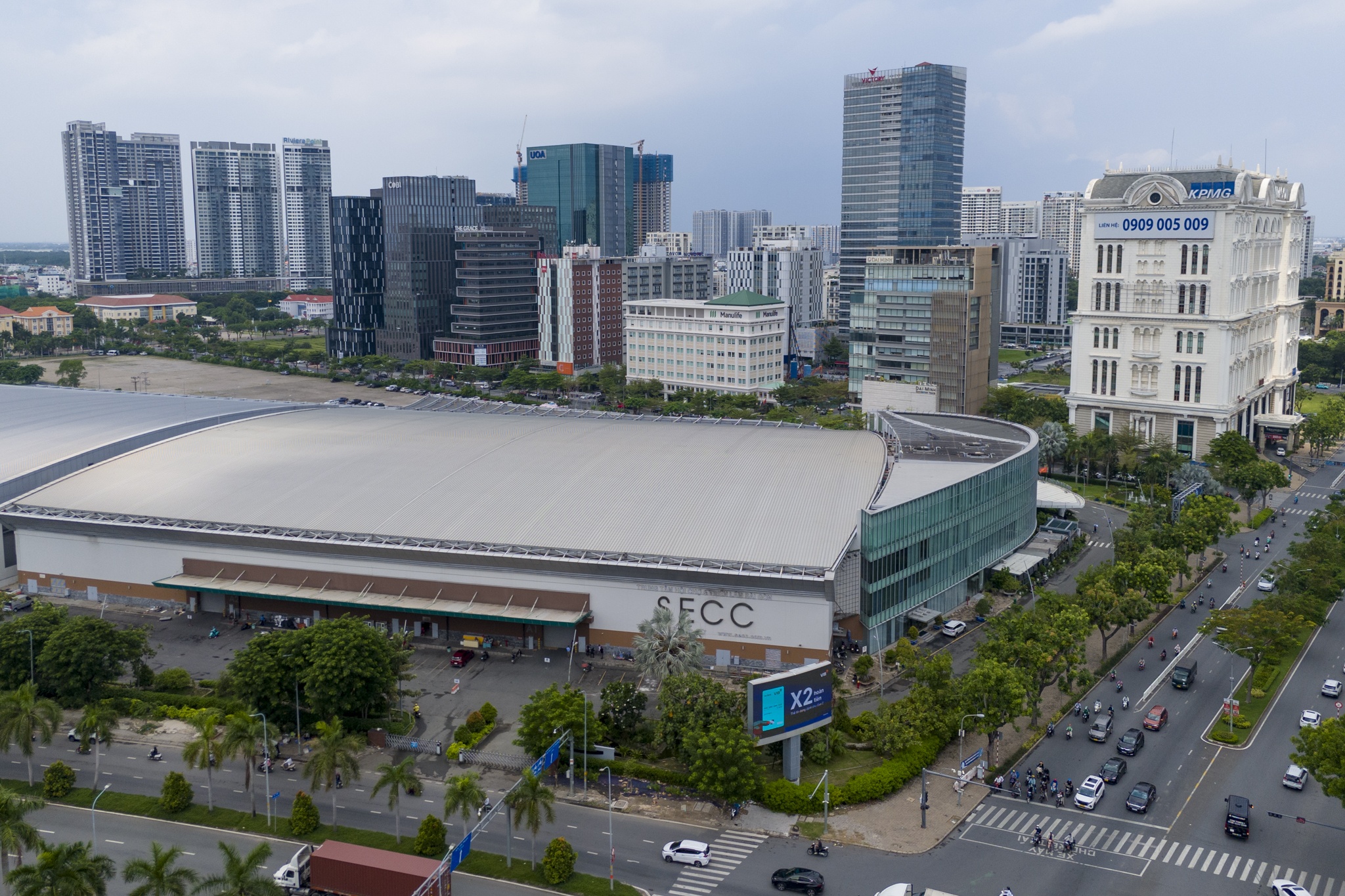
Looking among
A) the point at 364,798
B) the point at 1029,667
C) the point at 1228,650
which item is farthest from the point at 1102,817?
the point at 364,798

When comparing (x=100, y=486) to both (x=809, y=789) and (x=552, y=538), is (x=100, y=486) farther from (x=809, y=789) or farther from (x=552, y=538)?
(x=809, y=789)

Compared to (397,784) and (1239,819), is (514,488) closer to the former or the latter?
(397,784)

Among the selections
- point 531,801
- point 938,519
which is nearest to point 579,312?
point 938,519

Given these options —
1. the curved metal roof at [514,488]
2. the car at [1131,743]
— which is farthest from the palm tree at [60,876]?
the car at [1131,743]

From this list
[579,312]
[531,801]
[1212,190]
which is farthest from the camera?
[579,312]

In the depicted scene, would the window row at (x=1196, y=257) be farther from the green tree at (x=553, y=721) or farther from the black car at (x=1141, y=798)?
→ the green tree at (x=553, y=721)
